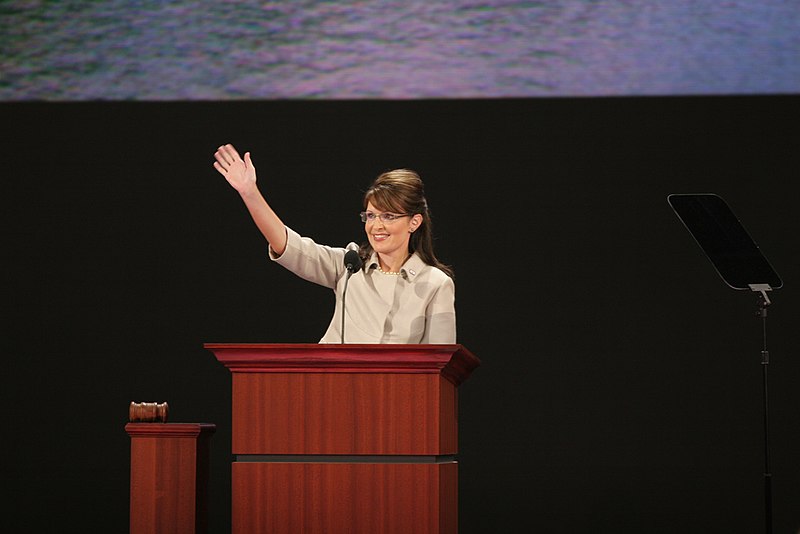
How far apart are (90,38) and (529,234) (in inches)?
82.0

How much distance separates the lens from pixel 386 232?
3.57 m

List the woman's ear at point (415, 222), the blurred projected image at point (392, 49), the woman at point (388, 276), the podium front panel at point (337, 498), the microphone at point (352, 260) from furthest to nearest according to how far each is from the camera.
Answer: the blurred projected image at point (392, 49) → the woman's ear at point (415, 222) → the woman at point (388, 276) → the microphone at point (352, 260) → the podium front panel at point (337, 498)

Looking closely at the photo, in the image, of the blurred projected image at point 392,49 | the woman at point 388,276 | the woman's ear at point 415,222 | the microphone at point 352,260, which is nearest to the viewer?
the microphone at point 352,260

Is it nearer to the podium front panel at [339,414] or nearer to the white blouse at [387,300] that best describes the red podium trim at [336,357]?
the podium front panel at [339,414]

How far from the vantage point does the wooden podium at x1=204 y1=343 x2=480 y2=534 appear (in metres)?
2.75

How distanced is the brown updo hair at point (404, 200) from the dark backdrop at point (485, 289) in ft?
4.44

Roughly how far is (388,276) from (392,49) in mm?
1689

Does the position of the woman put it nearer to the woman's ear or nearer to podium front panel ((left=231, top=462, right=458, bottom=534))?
the woman's ear

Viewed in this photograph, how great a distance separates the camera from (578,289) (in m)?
5.04

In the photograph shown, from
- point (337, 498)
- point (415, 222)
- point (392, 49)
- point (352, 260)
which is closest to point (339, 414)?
point (337, 498)

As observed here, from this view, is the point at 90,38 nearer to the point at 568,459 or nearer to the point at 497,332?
the point at 497,332

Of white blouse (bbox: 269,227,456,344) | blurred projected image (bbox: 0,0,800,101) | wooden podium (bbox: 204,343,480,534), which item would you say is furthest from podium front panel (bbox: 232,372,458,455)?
blurred projected image (bbox: 0,0,800,101)

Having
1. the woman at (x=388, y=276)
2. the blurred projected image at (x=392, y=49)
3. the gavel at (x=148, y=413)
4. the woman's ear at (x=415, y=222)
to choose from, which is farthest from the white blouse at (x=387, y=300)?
the blurred projected image at (x=392, y=49)

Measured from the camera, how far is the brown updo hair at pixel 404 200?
3557 millimetres
